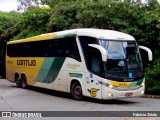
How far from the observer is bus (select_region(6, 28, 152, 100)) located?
49.3ft

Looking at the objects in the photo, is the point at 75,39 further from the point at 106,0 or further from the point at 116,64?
the point at 106,0

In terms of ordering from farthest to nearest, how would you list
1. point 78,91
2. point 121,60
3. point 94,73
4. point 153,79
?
1. point 153,79
2. point 78,91
3. point 94,73
4. point 121,60

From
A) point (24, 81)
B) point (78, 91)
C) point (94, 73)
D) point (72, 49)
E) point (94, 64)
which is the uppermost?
point (72, 49)

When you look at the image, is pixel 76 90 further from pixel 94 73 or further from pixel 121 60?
pixel 121 60

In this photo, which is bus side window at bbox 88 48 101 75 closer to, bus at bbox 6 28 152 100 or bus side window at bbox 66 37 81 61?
bus at bbox 6 28 152 100

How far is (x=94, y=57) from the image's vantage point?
51.1 feet

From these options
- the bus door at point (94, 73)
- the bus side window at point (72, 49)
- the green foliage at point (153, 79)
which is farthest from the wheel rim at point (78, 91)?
the green foliage at point (153, 79)

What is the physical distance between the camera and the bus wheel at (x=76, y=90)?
1670cm

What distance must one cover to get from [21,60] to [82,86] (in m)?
8.58

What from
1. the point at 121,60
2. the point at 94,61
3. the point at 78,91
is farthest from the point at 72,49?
the point at 121,60

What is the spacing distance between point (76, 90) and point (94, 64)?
206 cm

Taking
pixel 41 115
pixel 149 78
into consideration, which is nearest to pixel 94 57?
pixel 41 115

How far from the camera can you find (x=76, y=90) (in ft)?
55.8

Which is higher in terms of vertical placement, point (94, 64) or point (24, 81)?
point (94, 64)
